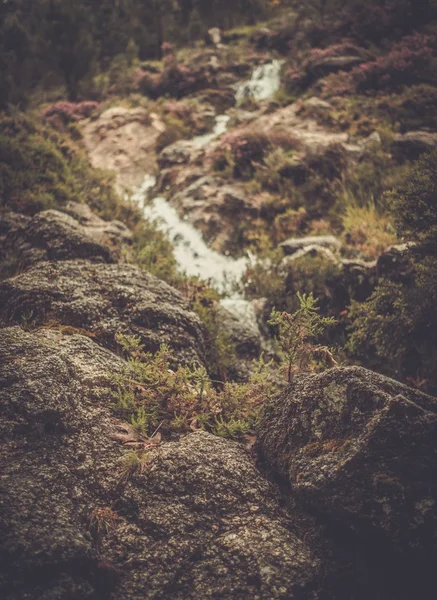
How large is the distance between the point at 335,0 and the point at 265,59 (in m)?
5.93

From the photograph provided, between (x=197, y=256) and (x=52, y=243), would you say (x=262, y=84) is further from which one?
(x=52, y=243)

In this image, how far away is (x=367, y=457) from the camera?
7.88 feet

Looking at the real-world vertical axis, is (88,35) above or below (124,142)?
above

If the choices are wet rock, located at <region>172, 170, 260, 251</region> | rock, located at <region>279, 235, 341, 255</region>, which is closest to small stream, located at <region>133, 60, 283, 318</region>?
wet rock, located at <region>172, 170, 260, 251</region>

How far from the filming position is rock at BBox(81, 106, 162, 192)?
14836 millimetres

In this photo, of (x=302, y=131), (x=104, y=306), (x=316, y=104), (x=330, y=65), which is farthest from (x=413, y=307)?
(x=330, y=65)

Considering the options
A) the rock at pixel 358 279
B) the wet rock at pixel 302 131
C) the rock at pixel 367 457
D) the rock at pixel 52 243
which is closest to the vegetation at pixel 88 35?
the wet rock at pixel 302 131

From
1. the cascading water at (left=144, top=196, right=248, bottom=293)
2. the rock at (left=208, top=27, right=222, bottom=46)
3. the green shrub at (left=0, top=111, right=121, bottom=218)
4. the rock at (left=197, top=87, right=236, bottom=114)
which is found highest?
the rock at (left=208, top=27, right=222, bottom=46)

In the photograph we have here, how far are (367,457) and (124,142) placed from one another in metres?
16.8

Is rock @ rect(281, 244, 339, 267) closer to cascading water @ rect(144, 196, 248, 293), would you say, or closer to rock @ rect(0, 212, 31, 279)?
cascading water @ rect(144, 196, 248, 293)

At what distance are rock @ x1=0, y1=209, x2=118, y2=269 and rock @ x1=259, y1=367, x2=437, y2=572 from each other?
403 centimetres

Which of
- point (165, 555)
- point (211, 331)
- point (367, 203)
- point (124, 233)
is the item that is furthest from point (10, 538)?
point (367, 203)

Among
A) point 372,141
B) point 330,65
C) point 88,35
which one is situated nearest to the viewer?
point 372,141

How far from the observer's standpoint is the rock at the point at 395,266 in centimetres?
610
